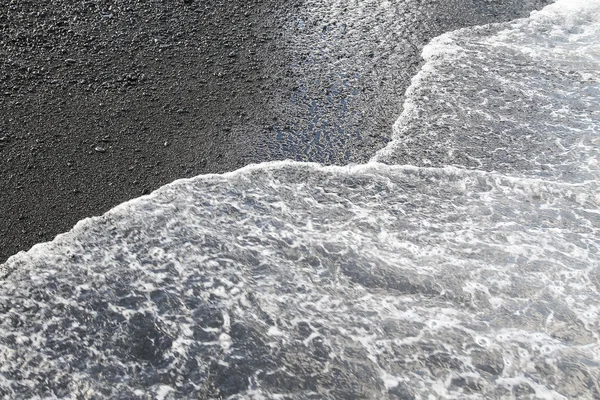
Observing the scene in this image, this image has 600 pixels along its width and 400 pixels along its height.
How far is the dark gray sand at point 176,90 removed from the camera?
540 centimetres

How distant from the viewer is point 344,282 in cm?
462

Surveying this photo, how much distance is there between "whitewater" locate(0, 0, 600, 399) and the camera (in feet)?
13.2

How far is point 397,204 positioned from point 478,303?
1.14 m

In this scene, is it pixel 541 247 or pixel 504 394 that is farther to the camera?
pixel 541 247

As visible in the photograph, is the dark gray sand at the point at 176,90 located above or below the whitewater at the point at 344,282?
above

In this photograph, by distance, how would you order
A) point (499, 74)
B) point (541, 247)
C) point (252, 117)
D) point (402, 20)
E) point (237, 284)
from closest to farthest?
point (237, 284) → point (541, 247) → point (252, 117) → point (499, 74) → point (402, 20)

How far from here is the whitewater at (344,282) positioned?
13.2ft

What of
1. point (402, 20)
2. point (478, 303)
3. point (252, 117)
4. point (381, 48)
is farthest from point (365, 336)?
point (402, 20)

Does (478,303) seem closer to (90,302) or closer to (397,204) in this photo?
(397,204)

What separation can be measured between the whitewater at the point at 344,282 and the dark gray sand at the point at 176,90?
1.02 feet

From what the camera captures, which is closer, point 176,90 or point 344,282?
point 344,282

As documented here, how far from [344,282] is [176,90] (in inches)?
109

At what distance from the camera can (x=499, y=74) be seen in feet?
22.5

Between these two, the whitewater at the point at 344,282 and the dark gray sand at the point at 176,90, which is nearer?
the whitewater at the point at 344,282
